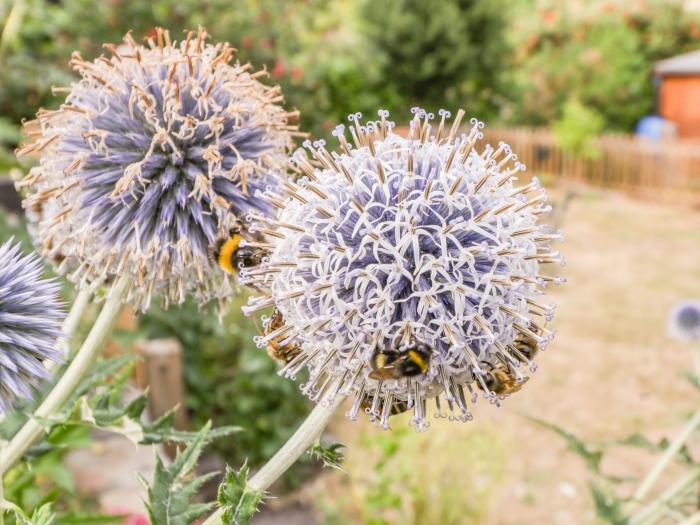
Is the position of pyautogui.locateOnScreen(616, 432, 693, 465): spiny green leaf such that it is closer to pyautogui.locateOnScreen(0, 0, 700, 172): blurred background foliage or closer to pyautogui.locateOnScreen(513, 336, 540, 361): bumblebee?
pyautogui.locateOnScreen(513, 336, 540, 361): bumblebee

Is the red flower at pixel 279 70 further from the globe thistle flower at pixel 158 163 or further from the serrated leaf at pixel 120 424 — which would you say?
the serrated leaf at pixel 120 424

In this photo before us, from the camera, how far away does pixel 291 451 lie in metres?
1.36

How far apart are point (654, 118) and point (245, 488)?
20.6m

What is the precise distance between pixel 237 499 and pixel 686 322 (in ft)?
11.0

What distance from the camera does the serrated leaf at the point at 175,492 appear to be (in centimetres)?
139

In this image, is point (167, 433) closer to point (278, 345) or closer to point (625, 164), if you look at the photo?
point (278, 345)

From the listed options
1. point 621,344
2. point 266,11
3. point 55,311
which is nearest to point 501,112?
point 266,11

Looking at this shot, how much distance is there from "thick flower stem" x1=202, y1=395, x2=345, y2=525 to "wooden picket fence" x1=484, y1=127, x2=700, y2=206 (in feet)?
51.6

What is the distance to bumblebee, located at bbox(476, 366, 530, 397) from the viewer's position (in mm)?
1520

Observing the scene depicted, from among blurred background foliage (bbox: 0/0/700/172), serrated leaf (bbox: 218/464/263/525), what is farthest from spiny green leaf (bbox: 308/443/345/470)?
blurred background foliage (bbox: 0/0/700/172)

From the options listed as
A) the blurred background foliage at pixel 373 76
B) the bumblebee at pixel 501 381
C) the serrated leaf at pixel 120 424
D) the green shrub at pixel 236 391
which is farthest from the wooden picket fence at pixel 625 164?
the serrated leaf at pixel 120 424

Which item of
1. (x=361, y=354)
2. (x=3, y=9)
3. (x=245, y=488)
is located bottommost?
(x=245, y=488)

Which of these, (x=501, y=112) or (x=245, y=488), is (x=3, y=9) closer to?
(x=245, y=488)

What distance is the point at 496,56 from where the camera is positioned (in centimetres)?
1820
